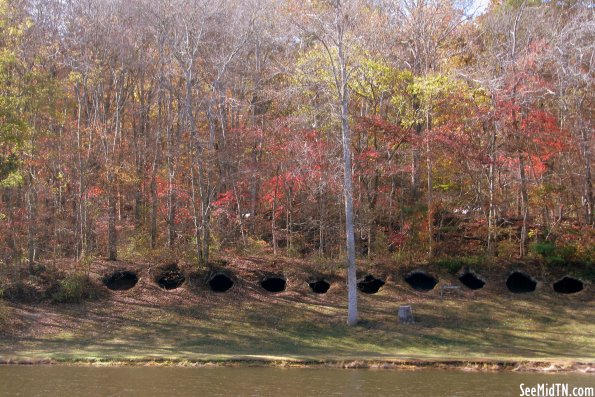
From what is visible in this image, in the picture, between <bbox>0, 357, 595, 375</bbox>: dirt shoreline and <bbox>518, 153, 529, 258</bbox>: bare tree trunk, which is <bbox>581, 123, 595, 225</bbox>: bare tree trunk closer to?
<bbox>518, 153, 529, 258</bbox>: bare tree trunk

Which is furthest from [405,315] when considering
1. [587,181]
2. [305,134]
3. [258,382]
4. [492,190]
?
[258,382]

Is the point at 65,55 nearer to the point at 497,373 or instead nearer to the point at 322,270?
the point at 322,270

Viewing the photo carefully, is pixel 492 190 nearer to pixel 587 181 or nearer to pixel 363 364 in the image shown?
pixel 587 181

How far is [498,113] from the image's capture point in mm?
27406

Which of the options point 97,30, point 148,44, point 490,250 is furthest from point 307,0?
point 490,250

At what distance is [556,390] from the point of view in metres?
15.6

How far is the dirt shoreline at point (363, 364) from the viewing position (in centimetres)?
1905

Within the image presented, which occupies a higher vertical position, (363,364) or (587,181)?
(587,181)

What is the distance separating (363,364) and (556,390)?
5975mm

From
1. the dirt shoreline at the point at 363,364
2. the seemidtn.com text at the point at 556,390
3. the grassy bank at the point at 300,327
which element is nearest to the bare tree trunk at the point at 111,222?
the grassy bank at the point at 300,327

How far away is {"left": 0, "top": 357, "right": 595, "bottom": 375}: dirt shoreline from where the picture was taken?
19.0 meters

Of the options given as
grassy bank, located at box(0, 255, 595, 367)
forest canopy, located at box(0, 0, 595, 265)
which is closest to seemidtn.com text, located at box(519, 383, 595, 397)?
grassy bank, located at box(0, 255, 595, 367)

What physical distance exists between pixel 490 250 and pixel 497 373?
11355 millimetres

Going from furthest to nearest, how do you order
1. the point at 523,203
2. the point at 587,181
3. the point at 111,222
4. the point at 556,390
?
1. the point at 111,222
2. the point at 523,203
3. the point at 587,181
4. the point at 556,390
